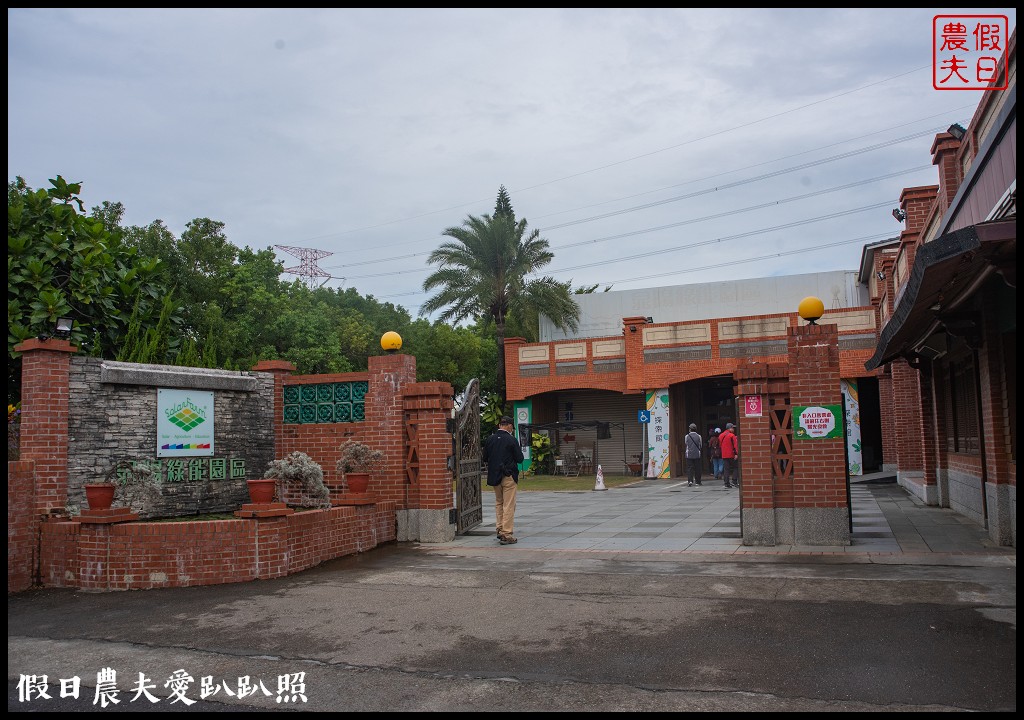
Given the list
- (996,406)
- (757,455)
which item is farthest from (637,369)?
Result: (996,406)

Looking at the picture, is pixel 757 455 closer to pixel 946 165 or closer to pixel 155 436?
pixel 946 165

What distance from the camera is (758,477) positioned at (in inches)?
414

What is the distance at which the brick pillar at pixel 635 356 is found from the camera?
32.2m

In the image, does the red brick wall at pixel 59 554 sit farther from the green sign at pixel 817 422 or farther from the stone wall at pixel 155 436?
the green sign at pixel 817 422

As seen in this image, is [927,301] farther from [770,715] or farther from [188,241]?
[188,241]

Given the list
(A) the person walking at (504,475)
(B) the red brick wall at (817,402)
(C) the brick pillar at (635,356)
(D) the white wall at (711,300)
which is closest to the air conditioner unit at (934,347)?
(B) the red brick wall at (817,402)

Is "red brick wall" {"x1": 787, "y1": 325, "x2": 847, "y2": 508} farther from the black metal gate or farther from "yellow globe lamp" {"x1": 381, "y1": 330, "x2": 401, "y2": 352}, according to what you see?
"yellow globe lamp" {"x1": 381, "y1": 330, "x2": 401, "y2": 352}

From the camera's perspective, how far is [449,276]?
34.7 metres

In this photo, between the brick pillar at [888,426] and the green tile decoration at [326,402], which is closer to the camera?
the green tile decoration at [326,402]

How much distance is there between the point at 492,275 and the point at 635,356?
7313 millimetres

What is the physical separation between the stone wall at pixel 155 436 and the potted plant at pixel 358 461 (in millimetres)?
1535

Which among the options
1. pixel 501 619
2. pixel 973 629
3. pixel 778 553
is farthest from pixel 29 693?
pixel 778 553

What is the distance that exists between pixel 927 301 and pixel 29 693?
889 centimetres

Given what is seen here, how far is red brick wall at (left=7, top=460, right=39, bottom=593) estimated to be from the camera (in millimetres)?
8914
